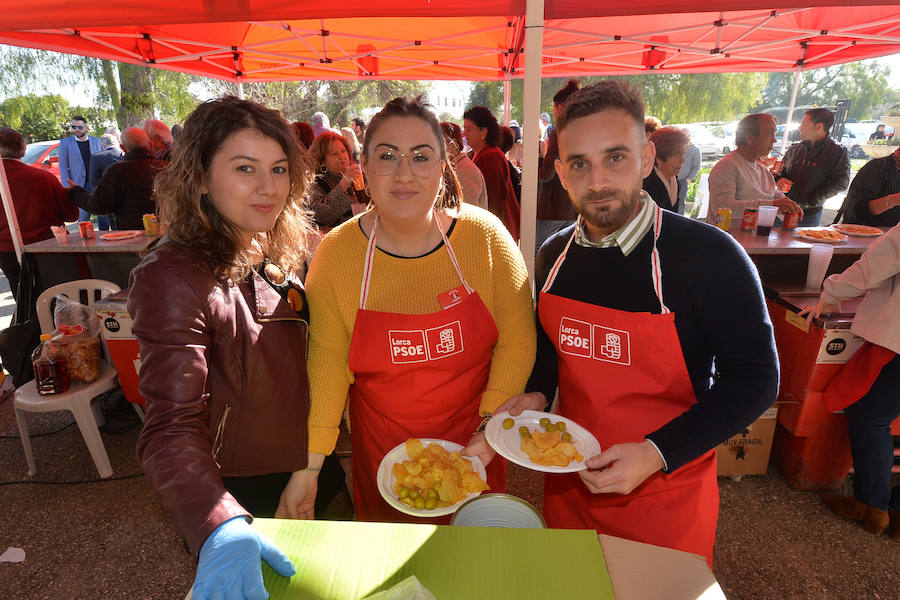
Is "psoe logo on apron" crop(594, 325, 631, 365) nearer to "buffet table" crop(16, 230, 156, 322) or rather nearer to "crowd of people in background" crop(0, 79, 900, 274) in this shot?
"crowd of people in background" crop(0, 79, 900, 274)

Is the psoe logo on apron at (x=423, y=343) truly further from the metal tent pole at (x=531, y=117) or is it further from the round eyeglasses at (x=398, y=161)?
the metal tent pole at (x=531, y=117)

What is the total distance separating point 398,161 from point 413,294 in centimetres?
45

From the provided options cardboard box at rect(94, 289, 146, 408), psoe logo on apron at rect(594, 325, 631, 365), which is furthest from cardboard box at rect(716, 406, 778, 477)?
cardboard box at rect(94, 289, 146, 408)

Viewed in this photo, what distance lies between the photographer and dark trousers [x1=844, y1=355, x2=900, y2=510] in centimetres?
254

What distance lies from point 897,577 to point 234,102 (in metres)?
3.56

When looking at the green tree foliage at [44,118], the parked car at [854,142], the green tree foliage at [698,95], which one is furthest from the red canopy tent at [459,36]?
the parked car at [854,142]

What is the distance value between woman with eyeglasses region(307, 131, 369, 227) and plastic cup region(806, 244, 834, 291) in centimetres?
325

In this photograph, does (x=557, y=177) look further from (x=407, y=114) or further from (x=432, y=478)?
(x=432, y=478)

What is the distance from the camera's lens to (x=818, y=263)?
10.5 ft

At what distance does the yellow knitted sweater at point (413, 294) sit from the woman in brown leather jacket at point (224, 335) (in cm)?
10

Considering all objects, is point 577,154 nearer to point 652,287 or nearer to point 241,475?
point 652,287

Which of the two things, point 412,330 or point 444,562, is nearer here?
point 444,562

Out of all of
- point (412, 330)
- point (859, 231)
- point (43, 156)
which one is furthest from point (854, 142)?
point (43, 156)

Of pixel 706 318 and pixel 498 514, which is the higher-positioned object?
pixel 706 318
